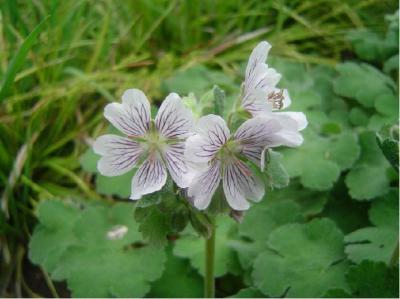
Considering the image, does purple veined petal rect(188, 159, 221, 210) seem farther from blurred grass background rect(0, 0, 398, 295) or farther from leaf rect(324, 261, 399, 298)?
blurred grass background rect(0, 0, 398, 295)

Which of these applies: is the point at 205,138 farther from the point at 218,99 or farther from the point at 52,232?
the point at 52,232

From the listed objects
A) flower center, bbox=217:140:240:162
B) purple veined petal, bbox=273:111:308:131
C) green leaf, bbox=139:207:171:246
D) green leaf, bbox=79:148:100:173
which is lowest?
green leaf, bbox=79:148:100:173

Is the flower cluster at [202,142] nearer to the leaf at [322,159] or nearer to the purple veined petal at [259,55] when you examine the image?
the purple veined petal at [259,55]

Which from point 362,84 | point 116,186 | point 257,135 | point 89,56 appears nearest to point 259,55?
point 257,135

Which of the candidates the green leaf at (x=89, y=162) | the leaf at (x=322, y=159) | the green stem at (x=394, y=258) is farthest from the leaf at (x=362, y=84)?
the green leaf at (x=89, y=162)

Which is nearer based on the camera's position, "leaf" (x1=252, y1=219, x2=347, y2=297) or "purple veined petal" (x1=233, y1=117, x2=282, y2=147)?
"purple veined petal" (x1=233, y1=117, x2=282, y2=147)

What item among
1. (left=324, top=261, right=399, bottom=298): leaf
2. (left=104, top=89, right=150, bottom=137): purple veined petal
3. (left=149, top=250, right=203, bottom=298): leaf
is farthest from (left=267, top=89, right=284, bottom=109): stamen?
(left=149, top=250, right=203, bottom=298): leaf
